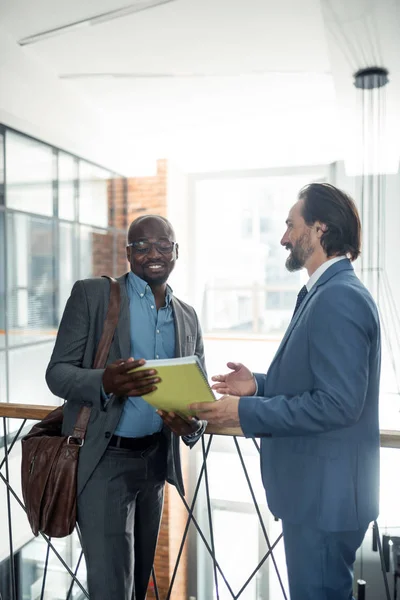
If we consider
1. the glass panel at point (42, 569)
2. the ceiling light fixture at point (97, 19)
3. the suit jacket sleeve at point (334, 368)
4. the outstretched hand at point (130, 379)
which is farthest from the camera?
the glass panel at point (42, 569)

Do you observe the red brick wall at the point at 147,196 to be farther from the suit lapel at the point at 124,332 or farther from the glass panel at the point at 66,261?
the suit lapel at the point at 124,332

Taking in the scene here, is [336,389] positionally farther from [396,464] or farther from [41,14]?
[396,464]

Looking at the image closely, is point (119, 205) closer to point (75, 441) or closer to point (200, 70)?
point (200, 70)

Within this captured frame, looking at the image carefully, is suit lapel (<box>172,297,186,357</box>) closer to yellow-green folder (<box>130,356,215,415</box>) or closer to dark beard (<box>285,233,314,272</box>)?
yellow-green folder (<box>130,356,215,415</box>)

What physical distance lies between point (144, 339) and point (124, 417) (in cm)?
26

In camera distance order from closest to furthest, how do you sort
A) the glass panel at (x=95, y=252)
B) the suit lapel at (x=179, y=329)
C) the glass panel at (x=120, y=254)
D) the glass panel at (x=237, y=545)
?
→ the suit lapel at (x=179, y=329), the glass panel at (x=95, y=252), the glass panel at (x=120, y=254), the glass panel at (x=237, y=545)

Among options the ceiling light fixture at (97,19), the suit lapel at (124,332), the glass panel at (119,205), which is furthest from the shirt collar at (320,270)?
the glass panel at (119,205)

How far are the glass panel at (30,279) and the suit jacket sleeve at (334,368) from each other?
4.55 m

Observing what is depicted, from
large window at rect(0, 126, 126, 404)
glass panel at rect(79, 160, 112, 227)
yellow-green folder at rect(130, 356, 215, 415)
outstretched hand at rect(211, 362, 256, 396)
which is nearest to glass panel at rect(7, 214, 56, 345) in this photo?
large window at rect(0, 126, 126, 404)

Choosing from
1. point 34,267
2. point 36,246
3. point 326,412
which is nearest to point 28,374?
point 34,267

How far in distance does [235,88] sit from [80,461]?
16.5 ft

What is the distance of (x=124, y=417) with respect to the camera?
1546mm

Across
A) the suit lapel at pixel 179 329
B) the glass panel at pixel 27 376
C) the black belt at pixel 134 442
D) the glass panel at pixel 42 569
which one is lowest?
the glass panel at pixel 42 569

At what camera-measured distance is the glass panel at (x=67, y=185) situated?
6.14m
